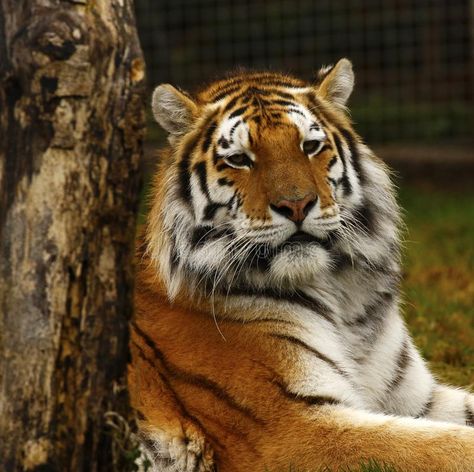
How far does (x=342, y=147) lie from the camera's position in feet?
12.6

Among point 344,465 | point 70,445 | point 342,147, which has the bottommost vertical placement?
point 344,465

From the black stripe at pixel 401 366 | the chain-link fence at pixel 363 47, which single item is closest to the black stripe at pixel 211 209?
the black stripe at pixel 401 366

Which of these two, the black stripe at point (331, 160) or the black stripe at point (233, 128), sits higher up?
the black stripe at point (233, 128)

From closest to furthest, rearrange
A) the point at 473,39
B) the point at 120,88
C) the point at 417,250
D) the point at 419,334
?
the point at 120,88, the point at 419,334, the point at 417,250, the point at 473,39

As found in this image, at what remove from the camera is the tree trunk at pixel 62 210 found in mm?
2594

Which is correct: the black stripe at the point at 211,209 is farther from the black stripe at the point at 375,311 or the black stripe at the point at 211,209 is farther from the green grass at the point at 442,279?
the green grass at the point at 442,279

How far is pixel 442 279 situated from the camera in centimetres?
648

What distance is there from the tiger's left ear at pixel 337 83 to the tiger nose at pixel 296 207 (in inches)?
23.7

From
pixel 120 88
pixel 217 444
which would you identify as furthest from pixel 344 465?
pixel 120 88

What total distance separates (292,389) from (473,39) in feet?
23.3

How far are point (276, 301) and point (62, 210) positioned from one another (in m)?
1.18

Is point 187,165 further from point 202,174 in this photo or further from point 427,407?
point 427,407

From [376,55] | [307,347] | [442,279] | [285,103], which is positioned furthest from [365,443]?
[376,55]

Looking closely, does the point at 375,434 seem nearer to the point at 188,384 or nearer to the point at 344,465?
the point at 344,465
